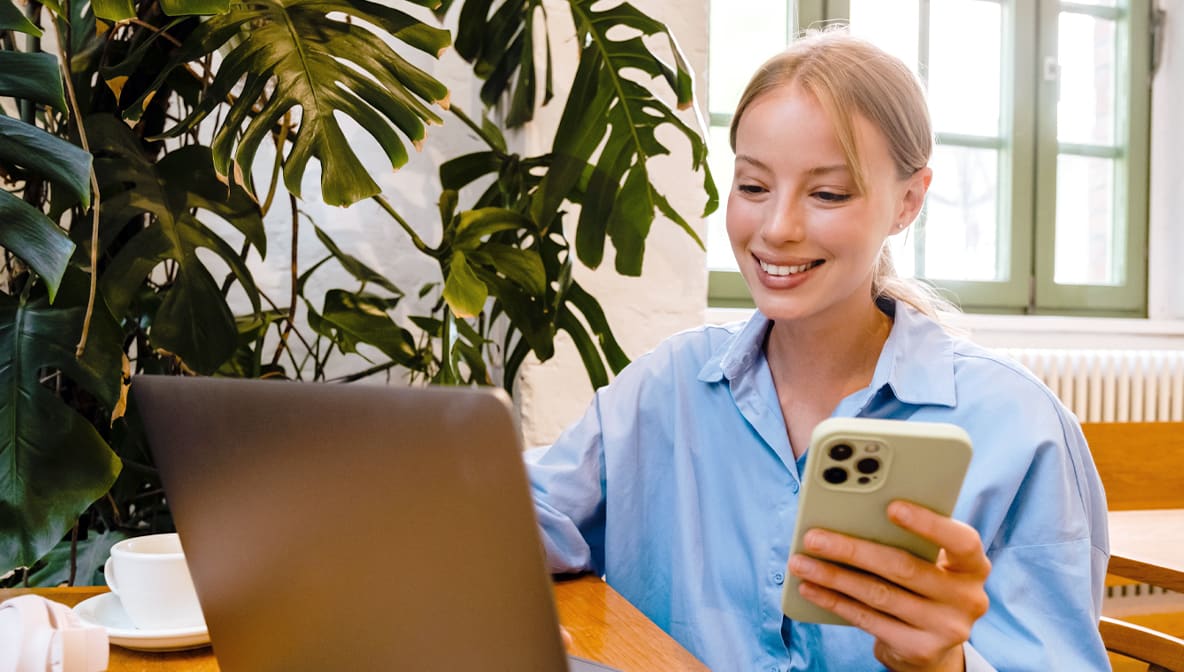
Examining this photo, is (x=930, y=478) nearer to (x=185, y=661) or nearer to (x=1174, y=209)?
(x=185, y=661)

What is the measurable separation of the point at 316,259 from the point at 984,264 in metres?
2.22

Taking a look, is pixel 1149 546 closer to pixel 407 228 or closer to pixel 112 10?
pixel 407 228

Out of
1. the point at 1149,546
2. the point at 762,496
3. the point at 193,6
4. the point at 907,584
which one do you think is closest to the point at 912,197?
the point at 762,496

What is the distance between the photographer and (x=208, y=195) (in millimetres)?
1324

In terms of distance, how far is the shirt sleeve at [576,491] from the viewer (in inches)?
41.3

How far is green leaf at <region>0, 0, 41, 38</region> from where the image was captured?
0.95 m

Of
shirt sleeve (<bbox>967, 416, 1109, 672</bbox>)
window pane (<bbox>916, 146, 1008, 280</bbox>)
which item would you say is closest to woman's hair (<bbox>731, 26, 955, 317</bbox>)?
shirt sleeve (<bbox>967, 416, 1109, 672</bbox>)

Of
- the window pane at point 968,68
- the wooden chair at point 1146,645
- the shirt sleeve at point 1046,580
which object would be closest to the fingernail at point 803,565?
the shirt sleeve at point 1046,580

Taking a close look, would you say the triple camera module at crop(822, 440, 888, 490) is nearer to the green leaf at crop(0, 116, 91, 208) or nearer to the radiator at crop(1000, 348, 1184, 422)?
the green leaf at crop(0, 116, 91, 208)

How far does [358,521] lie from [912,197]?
0.88 metres

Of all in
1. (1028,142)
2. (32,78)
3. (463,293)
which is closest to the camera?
(32,78)

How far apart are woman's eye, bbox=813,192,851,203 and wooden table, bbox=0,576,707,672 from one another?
18.8 inches

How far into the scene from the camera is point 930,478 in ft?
1.85

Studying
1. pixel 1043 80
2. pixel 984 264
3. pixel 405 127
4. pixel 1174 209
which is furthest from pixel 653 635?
pixel 1174 209
